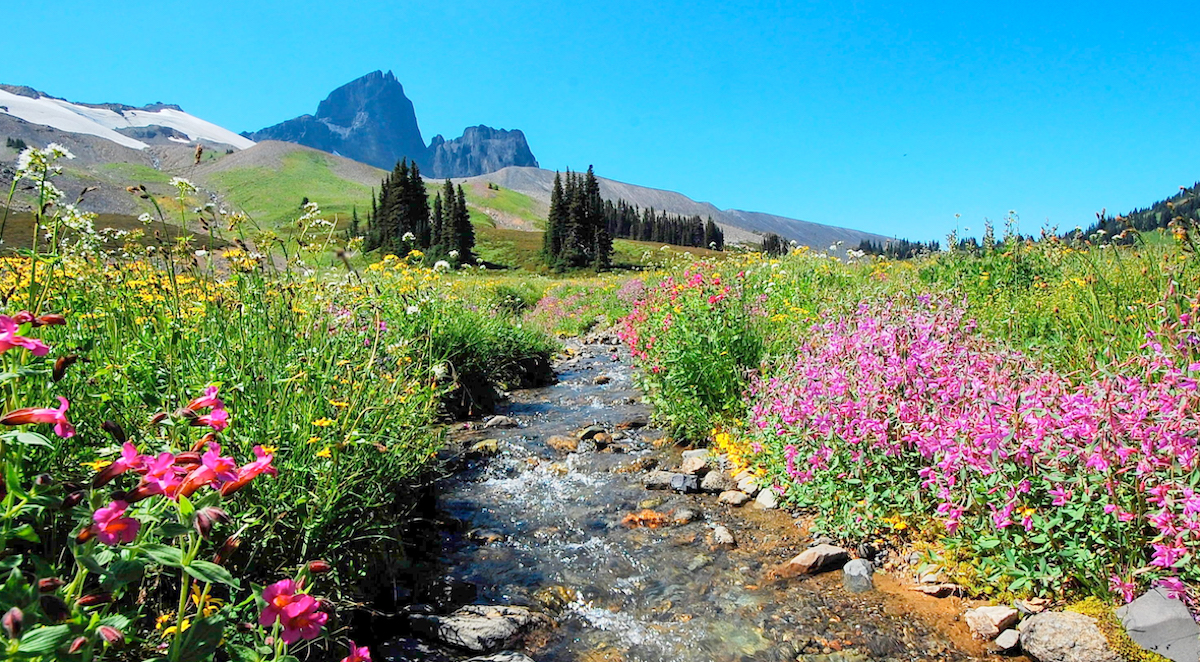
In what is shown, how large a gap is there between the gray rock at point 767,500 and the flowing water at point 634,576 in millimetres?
74

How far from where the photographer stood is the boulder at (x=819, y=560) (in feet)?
14.0

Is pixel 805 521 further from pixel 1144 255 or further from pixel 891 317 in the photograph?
pixel 1144 255

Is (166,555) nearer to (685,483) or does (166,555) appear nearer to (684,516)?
(684,516)

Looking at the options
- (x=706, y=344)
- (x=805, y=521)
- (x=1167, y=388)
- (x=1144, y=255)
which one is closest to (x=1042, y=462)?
(x=1167, y=388)

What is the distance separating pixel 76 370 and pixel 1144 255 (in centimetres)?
899

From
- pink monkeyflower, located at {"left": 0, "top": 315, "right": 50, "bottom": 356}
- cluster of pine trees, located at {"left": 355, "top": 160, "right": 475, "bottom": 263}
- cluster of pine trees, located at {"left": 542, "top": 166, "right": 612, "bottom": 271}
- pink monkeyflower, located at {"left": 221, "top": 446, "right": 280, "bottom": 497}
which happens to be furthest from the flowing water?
cluster of pine trees, located at {"left": 355, "top": 160, "right": 475, "bottom": 263}

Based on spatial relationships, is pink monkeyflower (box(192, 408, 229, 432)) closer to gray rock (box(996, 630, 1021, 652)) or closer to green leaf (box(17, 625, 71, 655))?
green leaf (box(17, 625, 71, 655))

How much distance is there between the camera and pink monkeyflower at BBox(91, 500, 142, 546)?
1.39m

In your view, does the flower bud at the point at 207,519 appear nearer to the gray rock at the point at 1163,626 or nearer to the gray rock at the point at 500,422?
the gray rock at the point at 1163,626

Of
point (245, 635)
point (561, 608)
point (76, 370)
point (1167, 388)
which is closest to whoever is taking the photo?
point (245, 635)

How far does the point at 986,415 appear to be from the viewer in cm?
324

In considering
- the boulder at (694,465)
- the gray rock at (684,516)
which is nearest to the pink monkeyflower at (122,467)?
the gray rock at (684,516)

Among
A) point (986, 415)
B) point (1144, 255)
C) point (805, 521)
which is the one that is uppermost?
point (1144, 255)

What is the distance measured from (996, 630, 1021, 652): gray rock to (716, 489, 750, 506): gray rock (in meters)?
2.33
